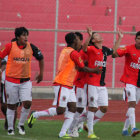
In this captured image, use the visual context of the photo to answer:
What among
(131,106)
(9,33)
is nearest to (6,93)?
(131,106)

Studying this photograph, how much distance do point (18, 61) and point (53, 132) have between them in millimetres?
1771

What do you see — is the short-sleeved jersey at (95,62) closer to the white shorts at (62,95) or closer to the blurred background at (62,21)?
the white shorts at (62,95)

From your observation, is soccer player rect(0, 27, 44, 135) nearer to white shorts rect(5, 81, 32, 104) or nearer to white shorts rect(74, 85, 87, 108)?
white shorts rect(5, 81, 32, 104)

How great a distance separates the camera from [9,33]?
22.5 m

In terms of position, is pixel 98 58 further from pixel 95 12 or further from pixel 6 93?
pixel 95 12

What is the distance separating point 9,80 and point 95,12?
43.2 ft

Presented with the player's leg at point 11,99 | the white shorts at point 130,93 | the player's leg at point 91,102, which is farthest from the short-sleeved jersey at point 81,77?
the player's leg at point 11,99

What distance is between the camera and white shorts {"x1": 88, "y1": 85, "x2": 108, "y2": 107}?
12050 mm

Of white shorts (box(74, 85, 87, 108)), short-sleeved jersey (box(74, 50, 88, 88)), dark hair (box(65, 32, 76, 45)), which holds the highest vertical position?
dark hair (box(65, 32, 76, 45))

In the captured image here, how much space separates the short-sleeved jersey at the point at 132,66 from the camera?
498 inches

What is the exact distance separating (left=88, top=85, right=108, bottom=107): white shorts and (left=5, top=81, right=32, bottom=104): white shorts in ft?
3.81

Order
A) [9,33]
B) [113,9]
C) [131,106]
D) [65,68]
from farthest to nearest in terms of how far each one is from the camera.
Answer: [113,9], [9,33], [131,106], [65,68]

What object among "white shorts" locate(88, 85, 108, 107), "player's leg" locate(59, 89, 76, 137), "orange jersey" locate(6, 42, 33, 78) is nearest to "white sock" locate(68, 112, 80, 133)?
"white shorts" locate(88, 85, 108, 107)

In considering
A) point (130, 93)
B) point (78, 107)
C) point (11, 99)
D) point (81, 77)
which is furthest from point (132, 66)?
point (11, 99)
